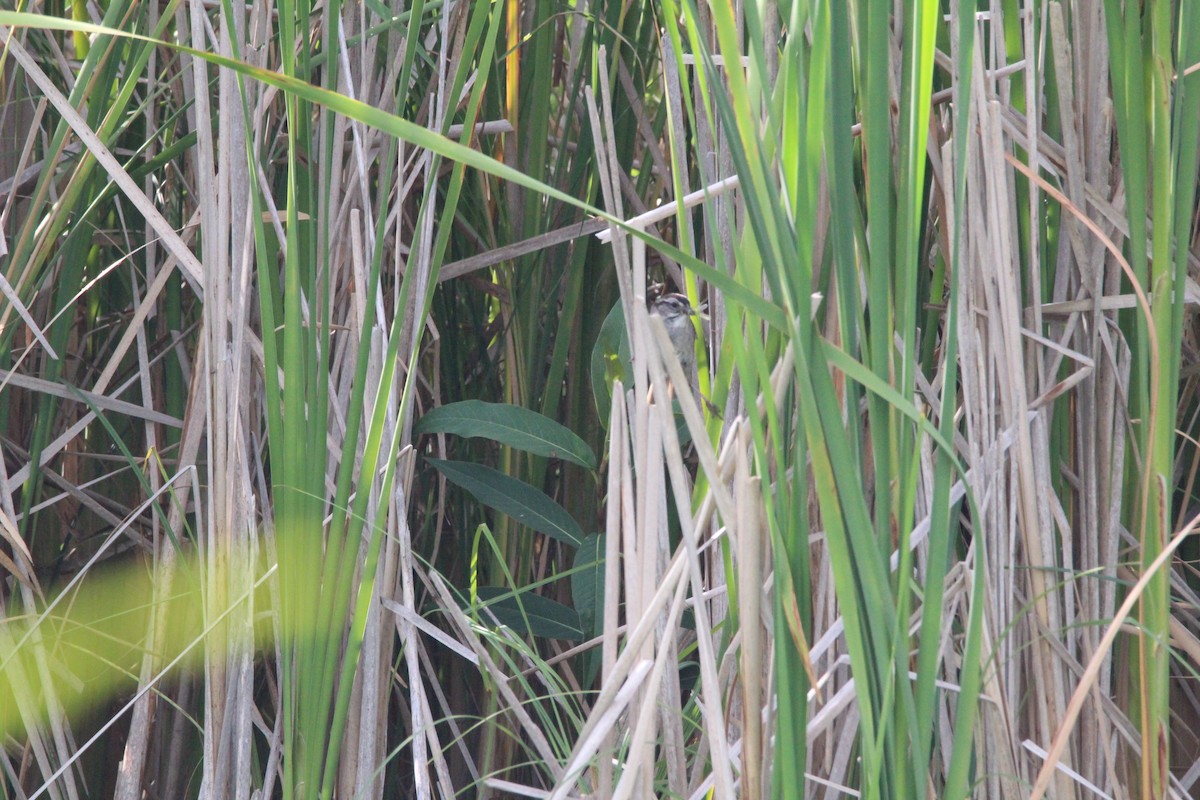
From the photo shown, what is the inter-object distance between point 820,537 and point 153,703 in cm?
61

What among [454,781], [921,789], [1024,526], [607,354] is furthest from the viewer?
[454,781]

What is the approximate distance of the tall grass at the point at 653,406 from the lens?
527 mm

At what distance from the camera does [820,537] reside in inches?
26.0

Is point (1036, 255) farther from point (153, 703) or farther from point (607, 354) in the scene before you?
point (153, 703)

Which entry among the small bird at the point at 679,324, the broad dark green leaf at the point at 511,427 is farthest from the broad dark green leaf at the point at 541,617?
the small bird at the point at 679,324

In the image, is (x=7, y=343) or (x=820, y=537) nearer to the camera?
(x=820, y=537)

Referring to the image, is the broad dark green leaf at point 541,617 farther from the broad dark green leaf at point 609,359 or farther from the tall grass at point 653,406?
the broad dark green leaf at point 609,359

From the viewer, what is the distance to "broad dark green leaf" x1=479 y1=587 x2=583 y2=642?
3.04ft

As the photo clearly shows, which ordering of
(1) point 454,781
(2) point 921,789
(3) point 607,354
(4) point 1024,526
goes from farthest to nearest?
(1) point 454,781 < (3) point 607,354 < (4) point 1024,526 < (2) point 921,789

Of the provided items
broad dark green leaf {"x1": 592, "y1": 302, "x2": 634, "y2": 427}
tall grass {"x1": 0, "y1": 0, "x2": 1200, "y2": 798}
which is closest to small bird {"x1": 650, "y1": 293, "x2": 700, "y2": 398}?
tall grass {"x1": 0, "y1": 0, "x2": 1200, "y2": 798}

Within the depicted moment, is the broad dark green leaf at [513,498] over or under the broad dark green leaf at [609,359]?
under

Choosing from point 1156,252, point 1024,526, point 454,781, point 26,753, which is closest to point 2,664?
point 26,753

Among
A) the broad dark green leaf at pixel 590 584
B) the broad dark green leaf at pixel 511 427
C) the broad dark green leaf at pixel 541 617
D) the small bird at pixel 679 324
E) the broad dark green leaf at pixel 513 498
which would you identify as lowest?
the broad dark green leaf at pixel 541 617

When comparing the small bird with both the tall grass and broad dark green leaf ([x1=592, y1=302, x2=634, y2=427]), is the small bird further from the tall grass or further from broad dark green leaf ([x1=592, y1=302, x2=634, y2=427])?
broad dark green leaf ([x1=592, y1=302, x2=634, y2=427])
